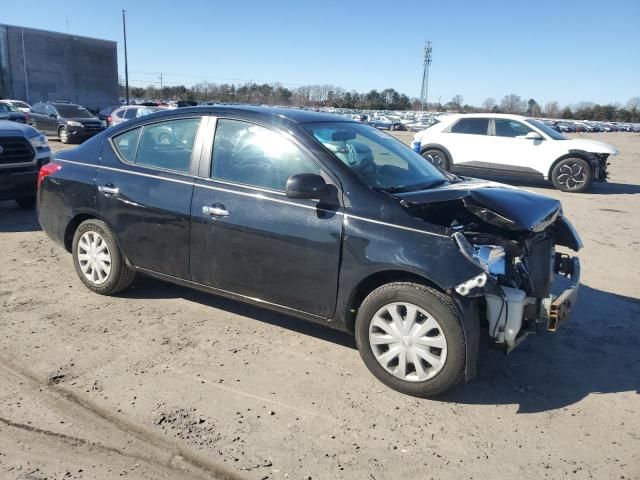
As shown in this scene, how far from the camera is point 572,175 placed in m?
12.8

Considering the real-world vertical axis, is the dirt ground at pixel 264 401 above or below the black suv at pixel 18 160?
below

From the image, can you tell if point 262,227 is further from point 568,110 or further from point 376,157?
point 568,110

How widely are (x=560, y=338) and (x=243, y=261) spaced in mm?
2708

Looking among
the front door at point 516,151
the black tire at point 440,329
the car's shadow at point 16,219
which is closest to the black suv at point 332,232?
the black tire at point 440,329

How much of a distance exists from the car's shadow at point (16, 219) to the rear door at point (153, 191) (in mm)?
A: 3513

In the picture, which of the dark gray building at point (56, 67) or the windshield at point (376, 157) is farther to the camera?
the dark gray building at point (56, 67)

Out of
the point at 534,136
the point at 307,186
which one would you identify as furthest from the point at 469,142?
the point at 307,186

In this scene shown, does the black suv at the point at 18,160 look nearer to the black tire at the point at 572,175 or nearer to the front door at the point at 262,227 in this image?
the front door at the point at 262,227

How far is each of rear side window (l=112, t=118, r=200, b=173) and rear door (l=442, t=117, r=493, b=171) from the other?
10.5 metres

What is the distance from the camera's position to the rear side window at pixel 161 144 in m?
4.30

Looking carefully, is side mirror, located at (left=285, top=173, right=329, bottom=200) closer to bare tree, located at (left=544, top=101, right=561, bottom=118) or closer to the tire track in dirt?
the tire track in dirt

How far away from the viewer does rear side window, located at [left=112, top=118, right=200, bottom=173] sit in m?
4.30

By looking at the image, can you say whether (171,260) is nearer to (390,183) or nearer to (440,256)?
(390,183)

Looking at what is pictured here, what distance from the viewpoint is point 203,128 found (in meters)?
4.22
